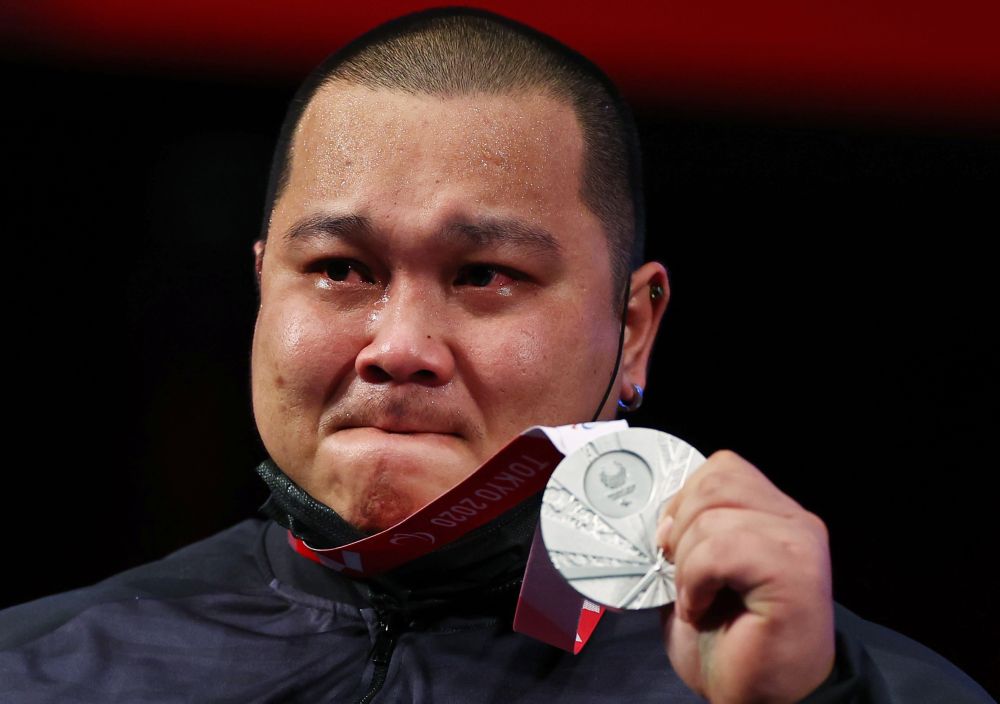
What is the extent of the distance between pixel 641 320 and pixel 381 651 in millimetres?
739

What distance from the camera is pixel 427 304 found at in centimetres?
162

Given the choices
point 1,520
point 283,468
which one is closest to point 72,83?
point 1,520

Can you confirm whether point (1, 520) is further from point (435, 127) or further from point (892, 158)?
point (892, 158)

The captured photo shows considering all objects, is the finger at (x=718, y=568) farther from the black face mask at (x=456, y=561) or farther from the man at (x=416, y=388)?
the black face mask at (x=456, y=561)

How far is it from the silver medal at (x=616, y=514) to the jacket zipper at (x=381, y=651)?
1.95 feet

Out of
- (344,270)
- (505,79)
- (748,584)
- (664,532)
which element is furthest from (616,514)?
(505,79)

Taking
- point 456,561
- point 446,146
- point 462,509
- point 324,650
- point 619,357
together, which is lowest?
point 324,650

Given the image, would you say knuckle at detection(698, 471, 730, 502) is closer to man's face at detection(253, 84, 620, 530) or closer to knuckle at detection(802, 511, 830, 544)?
knuckle at detection(802, 511, 830, 544)

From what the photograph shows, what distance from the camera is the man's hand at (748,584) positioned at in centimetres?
107

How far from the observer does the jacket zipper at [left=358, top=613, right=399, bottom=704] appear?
5.25 feet

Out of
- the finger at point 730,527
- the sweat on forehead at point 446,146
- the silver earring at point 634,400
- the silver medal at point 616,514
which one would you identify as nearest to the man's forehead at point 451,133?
the sweat on forehead at point 446,146

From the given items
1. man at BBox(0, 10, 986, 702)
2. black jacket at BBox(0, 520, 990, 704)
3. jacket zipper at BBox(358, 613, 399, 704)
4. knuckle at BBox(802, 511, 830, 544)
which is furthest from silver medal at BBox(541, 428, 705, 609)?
jacket zipper at BBox(358, 613, 399, 704)

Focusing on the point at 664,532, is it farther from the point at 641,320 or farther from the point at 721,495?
the point at 641,320

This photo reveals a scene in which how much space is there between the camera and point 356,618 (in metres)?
1.75
